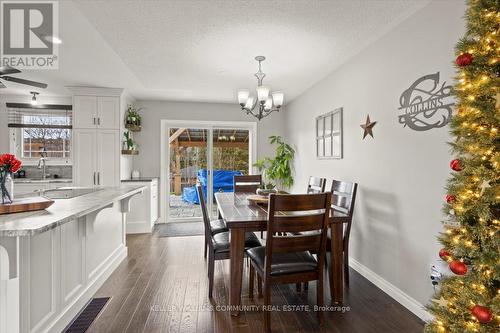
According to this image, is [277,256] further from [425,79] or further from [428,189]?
[425,79]

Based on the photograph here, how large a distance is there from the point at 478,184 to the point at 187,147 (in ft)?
16.0

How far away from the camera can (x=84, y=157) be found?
4234 mm

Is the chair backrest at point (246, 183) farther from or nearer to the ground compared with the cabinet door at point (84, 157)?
nearer to the ground

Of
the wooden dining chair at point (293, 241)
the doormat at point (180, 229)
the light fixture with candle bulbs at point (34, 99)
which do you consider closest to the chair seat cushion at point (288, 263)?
the wooden dining chair at point (293, 241)

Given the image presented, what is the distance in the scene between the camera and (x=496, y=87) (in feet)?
3.63

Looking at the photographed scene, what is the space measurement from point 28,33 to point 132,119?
7.32ft

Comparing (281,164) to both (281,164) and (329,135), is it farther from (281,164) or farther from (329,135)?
(329,135)

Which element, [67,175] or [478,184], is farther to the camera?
[67,175]

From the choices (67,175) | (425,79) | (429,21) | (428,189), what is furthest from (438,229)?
(67,175)

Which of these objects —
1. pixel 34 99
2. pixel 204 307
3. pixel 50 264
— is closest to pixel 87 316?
pixel 50 264

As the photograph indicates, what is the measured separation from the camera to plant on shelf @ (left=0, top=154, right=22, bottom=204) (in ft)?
5.10

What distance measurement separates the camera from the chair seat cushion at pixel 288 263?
188 cm

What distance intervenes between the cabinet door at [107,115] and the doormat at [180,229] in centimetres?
197

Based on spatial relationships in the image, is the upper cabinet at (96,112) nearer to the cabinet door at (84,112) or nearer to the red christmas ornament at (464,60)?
the cabinet door at (84,112)
